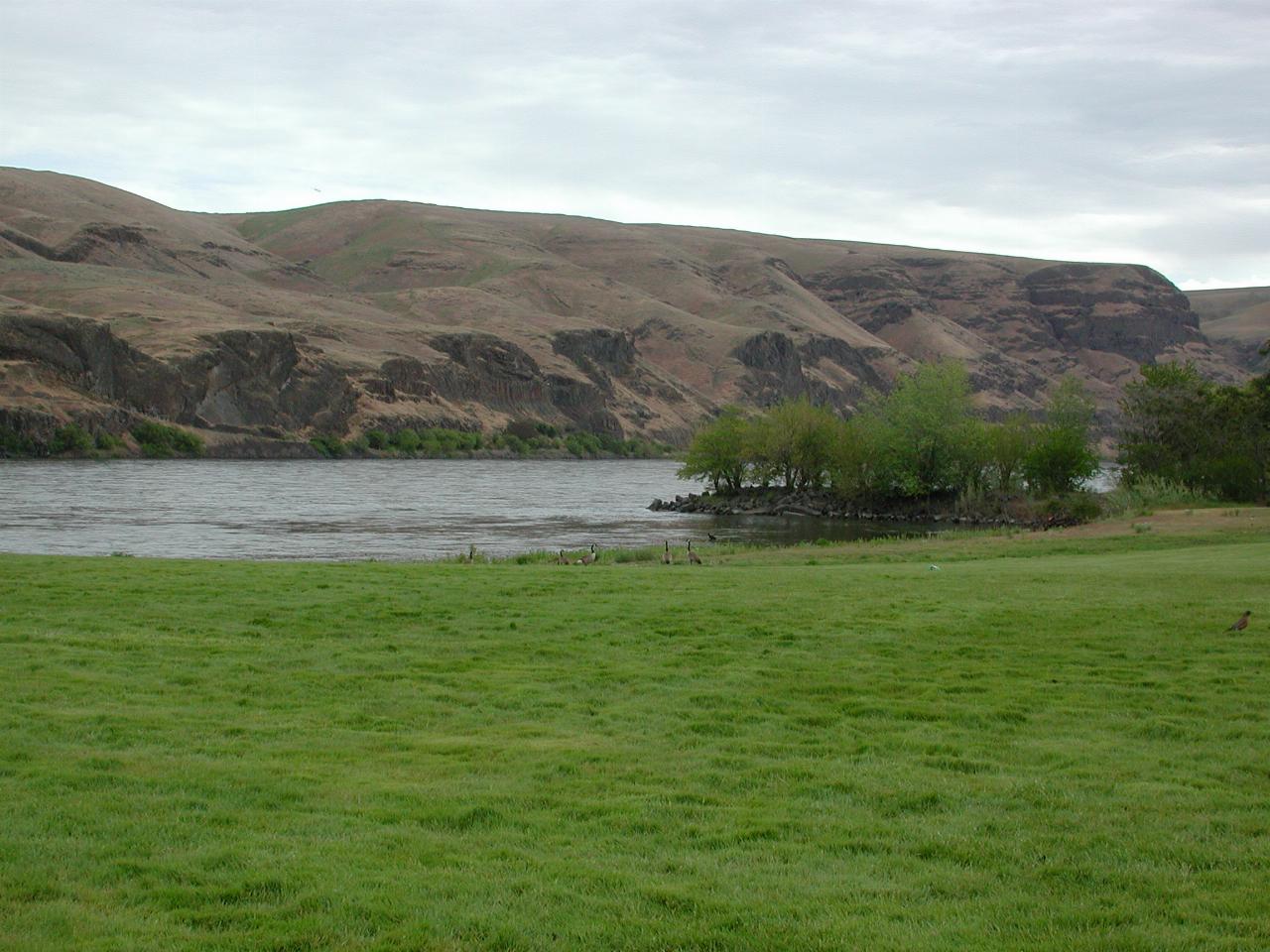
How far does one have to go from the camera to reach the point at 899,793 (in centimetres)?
959

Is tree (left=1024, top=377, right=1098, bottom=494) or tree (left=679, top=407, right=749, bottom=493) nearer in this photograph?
tree (left=1024, top=377, right=1098, bottom=494)

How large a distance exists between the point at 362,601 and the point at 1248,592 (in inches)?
588

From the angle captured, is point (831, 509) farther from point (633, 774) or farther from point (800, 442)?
point (633, 774)

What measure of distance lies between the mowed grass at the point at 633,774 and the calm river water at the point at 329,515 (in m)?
31.5

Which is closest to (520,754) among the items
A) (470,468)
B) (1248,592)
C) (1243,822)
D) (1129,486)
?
(1243,822)

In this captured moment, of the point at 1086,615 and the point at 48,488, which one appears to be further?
the point at 48,488

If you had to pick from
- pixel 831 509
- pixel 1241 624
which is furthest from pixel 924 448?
pixel 1241 624

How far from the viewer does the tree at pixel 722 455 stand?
307 ft

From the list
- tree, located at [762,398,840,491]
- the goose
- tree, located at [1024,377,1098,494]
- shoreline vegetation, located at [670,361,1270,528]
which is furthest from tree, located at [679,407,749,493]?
the goose

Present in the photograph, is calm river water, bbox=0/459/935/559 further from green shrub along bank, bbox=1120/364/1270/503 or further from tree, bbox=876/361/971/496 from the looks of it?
green shrub along bank, bbox=1120/364/1270/503

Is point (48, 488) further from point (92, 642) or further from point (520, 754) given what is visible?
point (520, 754)

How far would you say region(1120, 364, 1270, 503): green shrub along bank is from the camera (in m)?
62.8

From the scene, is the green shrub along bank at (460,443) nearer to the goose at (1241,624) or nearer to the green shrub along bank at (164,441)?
the green shrub along bank at (164,441)

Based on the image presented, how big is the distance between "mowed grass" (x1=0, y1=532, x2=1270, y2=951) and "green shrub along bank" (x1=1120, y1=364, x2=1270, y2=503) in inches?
1891
